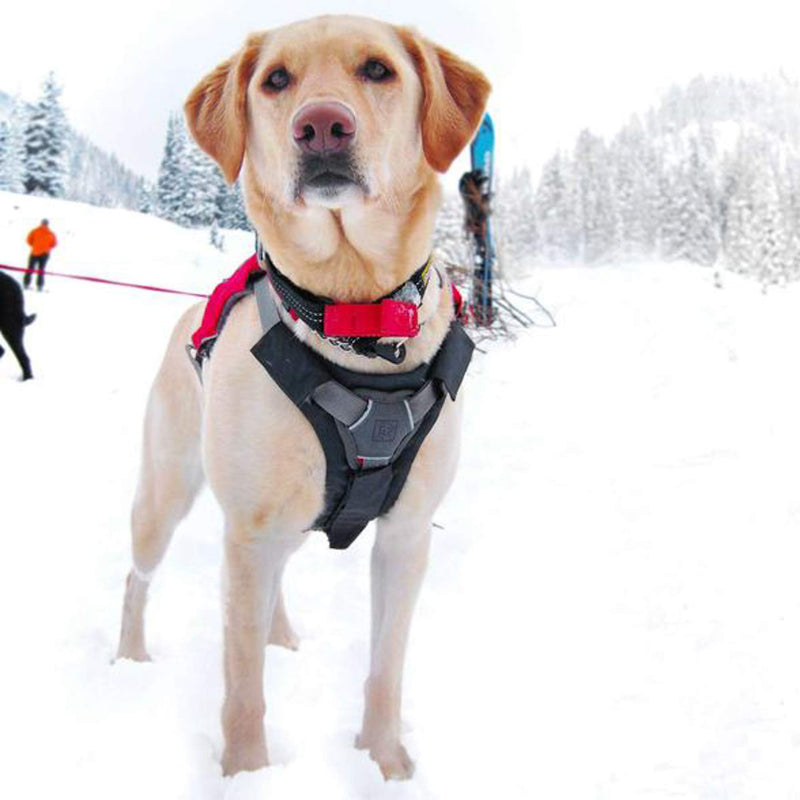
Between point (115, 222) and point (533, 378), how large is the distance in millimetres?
31713

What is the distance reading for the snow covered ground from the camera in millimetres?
2361

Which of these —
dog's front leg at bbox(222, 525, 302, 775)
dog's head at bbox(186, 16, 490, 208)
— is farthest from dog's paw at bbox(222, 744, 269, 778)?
dog's head at bbox(186, 16, 490, 208)

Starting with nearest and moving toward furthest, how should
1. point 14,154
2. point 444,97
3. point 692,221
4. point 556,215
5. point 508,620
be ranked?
point 444,97 → point 508,620 → point 14,154 → point 692,221 → point 556,215

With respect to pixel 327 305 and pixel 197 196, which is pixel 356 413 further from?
pixel 197 196

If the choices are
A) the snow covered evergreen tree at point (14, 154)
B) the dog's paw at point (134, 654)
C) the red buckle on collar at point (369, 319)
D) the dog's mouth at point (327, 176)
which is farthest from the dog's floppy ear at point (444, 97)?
the snow covered evergreen tree at point (14, 154)

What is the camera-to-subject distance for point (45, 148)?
49781 millimetres

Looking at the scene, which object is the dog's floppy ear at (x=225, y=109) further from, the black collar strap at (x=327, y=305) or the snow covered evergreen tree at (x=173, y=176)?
the snow covered evergreen tree at (x=173, y=176)

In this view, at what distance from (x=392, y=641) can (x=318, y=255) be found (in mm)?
1284

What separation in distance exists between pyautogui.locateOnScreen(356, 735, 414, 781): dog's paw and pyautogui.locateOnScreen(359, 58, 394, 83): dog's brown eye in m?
2.12

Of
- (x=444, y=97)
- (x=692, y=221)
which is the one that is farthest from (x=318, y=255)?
(x=692, y=221)

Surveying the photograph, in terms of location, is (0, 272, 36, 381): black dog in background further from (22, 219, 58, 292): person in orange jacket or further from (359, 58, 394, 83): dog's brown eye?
(22, 219, 58, 292): person in orange jacket

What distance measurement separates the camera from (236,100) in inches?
92.7

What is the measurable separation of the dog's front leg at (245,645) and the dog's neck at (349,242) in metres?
0.80

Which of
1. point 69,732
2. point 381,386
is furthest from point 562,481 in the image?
point 69,732
